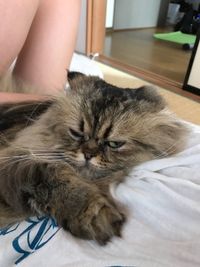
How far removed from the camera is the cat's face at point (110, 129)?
0.81 metres

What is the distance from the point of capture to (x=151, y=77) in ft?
8.79

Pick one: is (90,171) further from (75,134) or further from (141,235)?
(141,235)

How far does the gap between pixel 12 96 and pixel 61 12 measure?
0.48 meters

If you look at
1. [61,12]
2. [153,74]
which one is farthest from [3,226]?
[153,74]

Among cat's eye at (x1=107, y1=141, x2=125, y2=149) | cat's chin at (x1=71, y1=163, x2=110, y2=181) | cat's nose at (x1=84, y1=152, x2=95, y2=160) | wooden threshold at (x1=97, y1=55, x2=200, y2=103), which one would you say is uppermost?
cat's eye at (x1=107, y1=141, x2=125, y2=149)

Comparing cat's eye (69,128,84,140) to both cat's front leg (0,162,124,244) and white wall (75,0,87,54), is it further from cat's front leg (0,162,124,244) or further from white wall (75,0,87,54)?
white wall (75,0,87,54)

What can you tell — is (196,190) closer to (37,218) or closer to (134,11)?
(37,218)

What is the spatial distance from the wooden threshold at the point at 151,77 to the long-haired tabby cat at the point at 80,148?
1.53m

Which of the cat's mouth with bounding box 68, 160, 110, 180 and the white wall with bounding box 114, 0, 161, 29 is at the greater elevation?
the cat's mouth with bounding box 68, 160, 110, 180

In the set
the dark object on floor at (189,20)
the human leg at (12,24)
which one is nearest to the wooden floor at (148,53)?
the dark object on floor at (189,20)

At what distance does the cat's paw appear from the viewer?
0.64 meters

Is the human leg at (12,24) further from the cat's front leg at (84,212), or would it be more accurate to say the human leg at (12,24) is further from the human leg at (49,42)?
the cat's front leg at (84,212)

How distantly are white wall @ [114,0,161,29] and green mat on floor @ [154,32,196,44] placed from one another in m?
0.43

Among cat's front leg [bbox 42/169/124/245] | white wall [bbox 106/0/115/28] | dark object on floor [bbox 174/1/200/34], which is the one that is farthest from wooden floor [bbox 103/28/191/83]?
cat's front leg [bbox 42/169/124/245]
